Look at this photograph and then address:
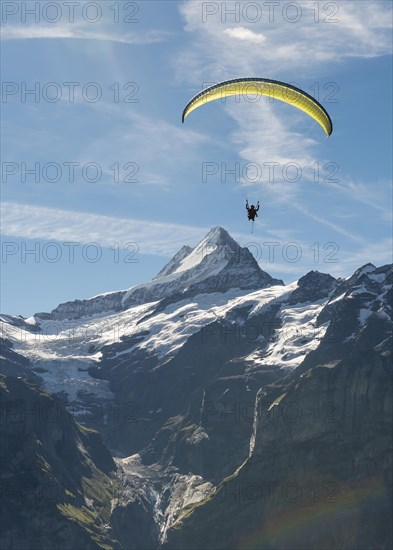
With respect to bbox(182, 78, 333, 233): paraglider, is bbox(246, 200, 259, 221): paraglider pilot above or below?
below

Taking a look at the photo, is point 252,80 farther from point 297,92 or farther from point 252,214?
point 252,214

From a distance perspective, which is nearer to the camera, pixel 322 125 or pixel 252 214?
pixel 322 125

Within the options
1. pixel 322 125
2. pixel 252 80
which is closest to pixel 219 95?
pixel 252 80

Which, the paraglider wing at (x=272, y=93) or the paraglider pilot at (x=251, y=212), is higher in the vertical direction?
the paraglider wing at (x=272, y=93)

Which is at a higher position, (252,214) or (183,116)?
(183,116)

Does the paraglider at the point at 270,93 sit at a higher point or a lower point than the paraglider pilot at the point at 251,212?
higher

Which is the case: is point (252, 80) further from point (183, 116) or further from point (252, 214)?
point (252, 214)

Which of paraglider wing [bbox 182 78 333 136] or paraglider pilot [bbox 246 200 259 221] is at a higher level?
paraglider wing [bbox 182 78 333 136]
